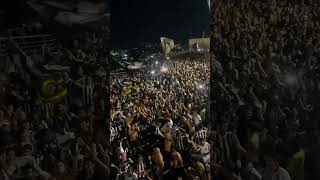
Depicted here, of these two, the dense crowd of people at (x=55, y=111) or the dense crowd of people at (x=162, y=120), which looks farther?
the dense crowd of people at (x=162, y=120)

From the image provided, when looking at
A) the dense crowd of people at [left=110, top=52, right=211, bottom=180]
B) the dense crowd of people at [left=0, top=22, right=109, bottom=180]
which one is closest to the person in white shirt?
the dense crowd of people at [left=110, top=52, right=211, bottom=180]

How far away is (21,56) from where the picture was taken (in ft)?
9.59

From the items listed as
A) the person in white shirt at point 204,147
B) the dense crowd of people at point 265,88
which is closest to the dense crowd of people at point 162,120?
the person in white shirt at point 204,147

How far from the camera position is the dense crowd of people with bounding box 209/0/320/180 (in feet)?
11.8

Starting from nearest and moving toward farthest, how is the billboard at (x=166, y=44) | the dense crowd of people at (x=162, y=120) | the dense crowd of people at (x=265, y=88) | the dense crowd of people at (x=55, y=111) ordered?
the dense crowd of people at (x=55, y=111)
the dense crowd of people at (x=162, y=120)
the billboard at (x=166, y=44)
the dense crowd of people at (x=265, y=88)

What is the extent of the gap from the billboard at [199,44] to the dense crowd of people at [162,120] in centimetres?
4

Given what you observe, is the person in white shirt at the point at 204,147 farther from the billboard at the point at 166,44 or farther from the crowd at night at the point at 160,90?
the billboard at the point at 166,44

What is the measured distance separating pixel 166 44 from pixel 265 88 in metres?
0.83

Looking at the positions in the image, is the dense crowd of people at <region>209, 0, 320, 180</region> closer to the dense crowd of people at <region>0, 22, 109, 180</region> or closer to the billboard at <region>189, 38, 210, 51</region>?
the billboard at <region>189, 38, 210, 51</region>

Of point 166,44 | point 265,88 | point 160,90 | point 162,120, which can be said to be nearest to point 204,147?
point 162,120

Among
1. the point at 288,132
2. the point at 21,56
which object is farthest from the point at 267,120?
the point at 21,56

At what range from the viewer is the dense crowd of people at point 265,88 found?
3.59 metres

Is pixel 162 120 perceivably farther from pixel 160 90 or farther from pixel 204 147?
pixel 204 147

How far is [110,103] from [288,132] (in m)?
1.41
